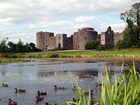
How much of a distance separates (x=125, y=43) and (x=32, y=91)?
9458 cm

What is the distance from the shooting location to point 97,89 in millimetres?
26844

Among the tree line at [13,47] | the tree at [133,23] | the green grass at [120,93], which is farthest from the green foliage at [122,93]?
the tree line at [13,47]

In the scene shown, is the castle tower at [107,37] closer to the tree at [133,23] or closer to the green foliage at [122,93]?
the tree at [133,23]

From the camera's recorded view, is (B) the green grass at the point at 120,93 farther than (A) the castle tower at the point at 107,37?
No

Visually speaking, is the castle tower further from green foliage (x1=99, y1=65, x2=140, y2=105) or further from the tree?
green foliage (x1=99, y1=65, x2=140, y2=105)

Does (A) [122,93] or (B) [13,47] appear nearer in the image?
(A) [122,93]

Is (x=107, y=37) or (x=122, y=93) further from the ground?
(x=107, y=37)

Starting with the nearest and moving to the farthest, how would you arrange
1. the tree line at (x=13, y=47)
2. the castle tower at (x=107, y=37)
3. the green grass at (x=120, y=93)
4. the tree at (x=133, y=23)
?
the green grass at (x=120, y=93) → the tree at (x=133, y=23) → the tree line at (x=13, y=47) → the castle tower at (x=107, y=37)

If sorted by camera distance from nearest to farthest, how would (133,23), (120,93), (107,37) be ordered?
(120,93)
(133,23)
(107,37)

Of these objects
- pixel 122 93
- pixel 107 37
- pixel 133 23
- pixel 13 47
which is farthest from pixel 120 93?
pixel 107 37

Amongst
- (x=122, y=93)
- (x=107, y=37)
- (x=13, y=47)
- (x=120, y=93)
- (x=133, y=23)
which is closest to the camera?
(x=120, y=93)

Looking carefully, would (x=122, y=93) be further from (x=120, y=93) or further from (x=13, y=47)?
(x=13, y=47)

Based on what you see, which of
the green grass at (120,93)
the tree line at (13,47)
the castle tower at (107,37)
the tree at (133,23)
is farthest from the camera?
the castle tower at (107,37)

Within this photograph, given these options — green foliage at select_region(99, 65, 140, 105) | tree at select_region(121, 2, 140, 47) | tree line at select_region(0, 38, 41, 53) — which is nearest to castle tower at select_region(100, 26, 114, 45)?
tree line at select_region(0, 38, 41, 53)
